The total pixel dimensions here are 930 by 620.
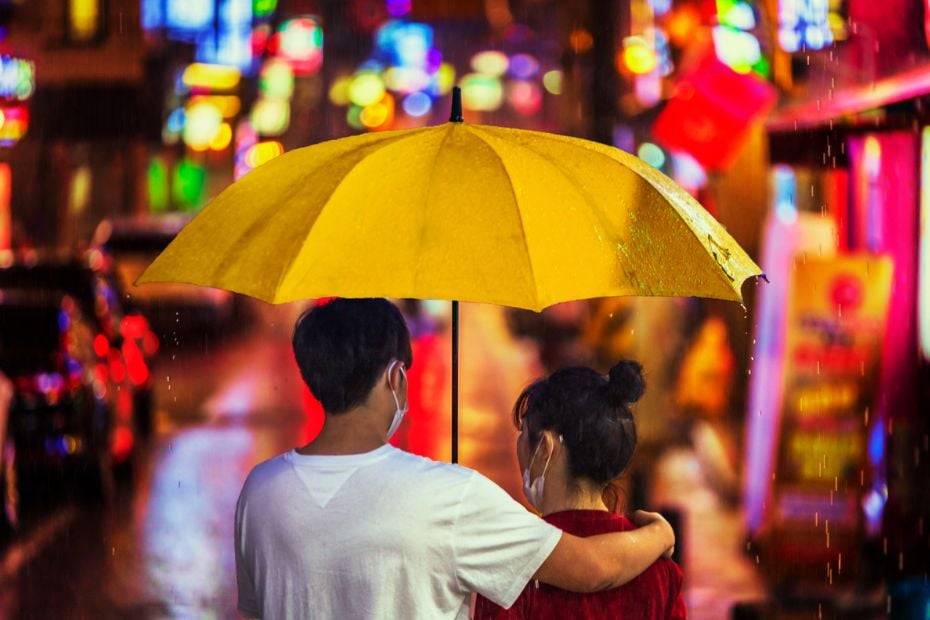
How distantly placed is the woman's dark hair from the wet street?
10.6ft

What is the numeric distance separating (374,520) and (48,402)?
7756mm

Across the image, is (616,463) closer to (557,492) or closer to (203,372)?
(557,492)

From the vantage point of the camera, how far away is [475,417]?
16.2 metres

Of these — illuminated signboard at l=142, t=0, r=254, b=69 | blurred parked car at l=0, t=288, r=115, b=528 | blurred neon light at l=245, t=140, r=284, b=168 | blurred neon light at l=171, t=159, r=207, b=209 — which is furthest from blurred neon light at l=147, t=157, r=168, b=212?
blurred parked car at l=0, t=288, r=115, b=528

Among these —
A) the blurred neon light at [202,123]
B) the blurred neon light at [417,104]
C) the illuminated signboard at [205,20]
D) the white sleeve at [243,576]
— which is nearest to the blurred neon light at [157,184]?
the blurred neon light at [202,123]

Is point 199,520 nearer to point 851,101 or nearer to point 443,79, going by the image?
point 851,101

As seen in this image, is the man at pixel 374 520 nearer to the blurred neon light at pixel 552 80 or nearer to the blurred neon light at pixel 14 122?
the blurred neon light at pixel 14 122

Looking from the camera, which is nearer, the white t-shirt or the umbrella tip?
the white t-shirt

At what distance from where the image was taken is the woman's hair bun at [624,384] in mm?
3049

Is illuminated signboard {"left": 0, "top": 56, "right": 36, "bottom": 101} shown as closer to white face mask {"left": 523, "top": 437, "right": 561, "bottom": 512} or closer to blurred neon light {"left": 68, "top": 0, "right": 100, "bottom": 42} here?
blurred neon light {"left": 68, "top": 0, "right": 100, "bottom": 42}

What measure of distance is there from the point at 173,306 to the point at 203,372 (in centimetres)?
500

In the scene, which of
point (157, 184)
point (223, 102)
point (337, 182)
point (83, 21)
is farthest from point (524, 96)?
point (337, 182)

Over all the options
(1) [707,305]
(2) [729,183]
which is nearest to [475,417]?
(1) [707,305]

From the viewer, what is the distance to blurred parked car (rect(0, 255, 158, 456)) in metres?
11.1
